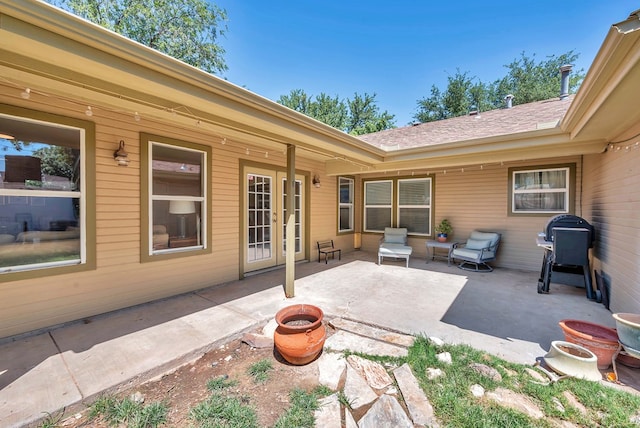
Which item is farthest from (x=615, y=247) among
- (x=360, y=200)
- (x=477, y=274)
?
(x=360, y=200)

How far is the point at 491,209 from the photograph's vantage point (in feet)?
20.5

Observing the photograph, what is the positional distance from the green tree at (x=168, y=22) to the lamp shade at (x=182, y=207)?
40.4 ft

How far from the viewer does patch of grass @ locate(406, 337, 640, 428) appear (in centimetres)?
176

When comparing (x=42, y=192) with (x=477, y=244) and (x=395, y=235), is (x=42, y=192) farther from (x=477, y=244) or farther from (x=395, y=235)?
(x=477, y=244)

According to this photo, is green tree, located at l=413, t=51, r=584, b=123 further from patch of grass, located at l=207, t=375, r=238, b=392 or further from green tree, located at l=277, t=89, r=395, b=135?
patch of grass, located at l=207, t=375, r=238, b=392

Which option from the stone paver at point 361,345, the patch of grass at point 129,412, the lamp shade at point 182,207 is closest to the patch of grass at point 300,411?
the stone paver at point 361,345

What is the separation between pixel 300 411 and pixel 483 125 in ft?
24.2

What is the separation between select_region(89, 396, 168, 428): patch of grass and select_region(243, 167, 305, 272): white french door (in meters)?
3.24

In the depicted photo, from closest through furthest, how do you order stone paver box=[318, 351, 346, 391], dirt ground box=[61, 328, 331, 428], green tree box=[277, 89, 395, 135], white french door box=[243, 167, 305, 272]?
dirt ground box=[61, 328, 331, 428] < stone paver box=[318, 351, 346, 391] < white french door box=[243, 167, 305, 272] < green tree box=[277, 89, 395, 135]

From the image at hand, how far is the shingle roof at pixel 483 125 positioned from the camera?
566 cm

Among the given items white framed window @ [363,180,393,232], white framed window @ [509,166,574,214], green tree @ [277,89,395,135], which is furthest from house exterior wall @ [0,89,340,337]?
green tree @ [277,89,395,135]

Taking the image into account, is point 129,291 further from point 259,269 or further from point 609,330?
point 609,330

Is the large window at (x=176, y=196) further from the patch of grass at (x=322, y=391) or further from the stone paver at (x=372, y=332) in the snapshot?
the patch of grass at (x=322, y=391)

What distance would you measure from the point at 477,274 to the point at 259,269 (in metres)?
4.61
